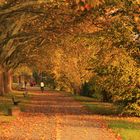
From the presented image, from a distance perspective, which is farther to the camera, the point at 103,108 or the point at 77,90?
the point at 77,90

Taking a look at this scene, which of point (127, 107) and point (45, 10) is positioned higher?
point (45, 10)

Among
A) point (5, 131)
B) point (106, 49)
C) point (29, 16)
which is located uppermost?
point (29, 16)

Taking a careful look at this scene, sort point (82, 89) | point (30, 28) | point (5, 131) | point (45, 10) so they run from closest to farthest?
point (5, 131), point (45, 10), point (30, 28), point (82, 89)

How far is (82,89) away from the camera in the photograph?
64000mm

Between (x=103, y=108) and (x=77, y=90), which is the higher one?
(x=77, y=90)

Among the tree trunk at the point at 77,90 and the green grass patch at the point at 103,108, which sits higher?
the tree trunk at the point at 77,90

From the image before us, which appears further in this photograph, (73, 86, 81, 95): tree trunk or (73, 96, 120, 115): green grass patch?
(73, 86, 81, 95): tree trunk

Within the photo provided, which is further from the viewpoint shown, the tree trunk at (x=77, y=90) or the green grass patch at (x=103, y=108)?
the tree trunk at (x=77, y=90)

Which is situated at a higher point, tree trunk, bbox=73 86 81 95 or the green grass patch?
tree trunk, bbox=73 86 81 95

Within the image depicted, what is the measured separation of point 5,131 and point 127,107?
11.7 metres

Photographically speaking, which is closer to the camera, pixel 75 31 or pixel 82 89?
pixel 75 31

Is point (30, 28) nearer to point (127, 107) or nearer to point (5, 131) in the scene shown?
point (127, 107)

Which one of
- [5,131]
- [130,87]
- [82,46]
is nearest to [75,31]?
[130,87]

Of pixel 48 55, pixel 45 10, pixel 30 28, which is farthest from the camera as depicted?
pixel 48 55
